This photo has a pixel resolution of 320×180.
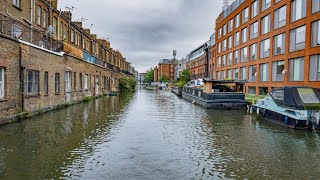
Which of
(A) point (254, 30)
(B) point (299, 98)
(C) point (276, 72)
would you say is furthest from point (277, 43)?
(B) point (299, 98)

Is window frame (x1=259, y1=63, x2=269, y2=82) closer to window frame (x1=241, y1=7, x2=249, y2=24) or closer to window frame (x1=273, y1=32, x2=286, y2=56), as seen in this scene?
window frame (x1=273, y1=32, x2=286, y2=56)

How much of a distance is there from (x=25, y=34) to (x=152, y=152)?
1060 cm

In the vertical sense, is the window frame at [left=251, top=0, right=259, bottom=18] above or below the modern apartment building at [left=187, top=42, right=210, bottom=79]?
above

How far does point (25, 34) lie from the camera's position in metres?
14.8

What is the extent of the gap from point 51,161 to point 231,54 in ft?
130

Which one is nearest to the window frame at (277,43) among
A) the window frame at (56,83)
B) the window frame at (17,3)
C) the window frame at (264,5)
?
the window frame at (264,5)

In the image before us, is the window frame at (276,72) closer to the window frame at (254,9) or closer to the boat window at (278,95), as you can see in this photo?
the window frame at (254,9)

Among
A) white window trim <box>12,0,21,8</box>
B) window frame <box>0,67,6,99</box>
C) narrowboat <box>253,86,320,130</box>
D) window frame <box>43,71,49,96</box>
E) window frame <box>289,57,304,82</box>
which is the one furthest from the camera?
window frame <box>289,57,304,82</box>

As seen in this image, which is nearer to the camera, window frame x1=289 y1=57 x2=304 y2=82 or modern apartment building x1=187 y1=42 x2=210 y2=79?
window frame x1=289 y1=57 x2=304 y2=82

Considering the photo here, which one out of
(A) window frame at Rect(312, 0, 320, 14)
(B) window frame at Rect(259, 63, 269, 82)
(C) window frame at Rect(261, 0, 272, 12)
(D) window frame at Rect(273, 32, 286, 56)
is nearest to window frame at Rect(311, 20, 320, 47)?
(A) window frame at Rect(312, 0, 320, 14)

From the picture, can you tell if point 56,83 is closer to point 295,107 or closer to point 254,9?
point 295,107

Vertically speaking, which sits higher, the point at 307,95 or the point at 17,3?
the point at 17,3

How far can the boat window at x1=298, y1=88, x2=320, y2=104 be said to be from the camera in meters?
13.8

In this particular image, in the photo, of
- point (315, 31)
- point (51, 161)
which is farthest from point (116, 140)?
point (315, 31)
